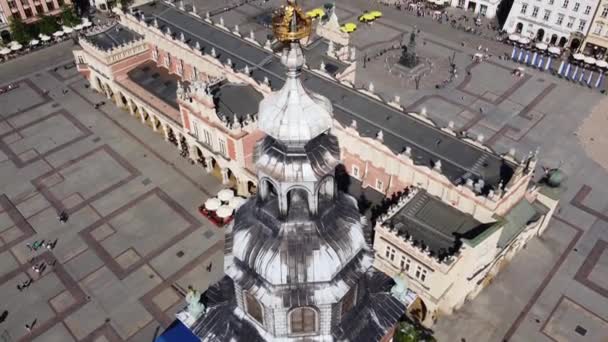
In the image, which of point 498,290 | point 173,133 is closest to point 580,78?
point 498,290

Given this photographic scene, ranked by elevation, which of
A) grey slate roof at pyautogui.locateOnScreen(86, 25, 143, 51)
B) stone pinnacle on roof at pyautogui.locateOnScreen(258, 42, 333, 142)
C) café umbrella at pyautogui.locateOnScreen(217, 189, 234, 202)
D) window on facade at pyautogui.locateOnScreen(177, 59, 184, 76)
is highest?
stone pinnacle on roof at pyautogui.locateOnScreen(258, 42, 333, 142)

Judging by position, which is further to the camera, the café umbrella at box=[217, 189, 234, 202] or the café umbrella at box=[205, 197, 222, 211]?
the café umbrella at box=[217, 189, 234, 202]

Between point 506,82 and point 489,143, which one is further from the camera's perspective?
point 506,82

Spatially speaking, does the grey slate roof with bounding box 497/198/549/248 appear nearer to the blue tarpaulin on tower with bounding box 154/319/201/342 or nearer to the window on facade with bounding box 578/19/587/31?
the blue tarpaulin on tower with bounding box 154/319/201/342

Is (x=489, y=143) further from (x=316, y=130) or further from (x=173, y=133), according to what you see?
(x=316, y=130)

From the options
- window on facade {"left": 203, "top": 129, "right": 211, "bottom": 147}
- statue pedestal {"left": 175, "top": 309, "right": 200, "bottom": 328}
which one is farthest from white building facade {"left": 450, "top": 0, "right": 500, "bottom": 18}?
statue pedestal {"left": 175, "top": 309, "right": 200, "bottom": 328}

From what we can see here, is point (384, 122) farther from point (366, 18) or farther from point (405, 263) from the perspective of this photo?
point (366, 18)

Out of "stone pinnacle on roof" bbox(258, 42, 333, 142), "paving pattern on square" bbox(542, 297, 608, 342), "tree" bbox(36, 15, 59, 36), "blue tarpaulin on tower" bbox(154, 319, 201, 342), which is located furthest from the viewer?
"tree" bbox(36, 15, 59, 36)
